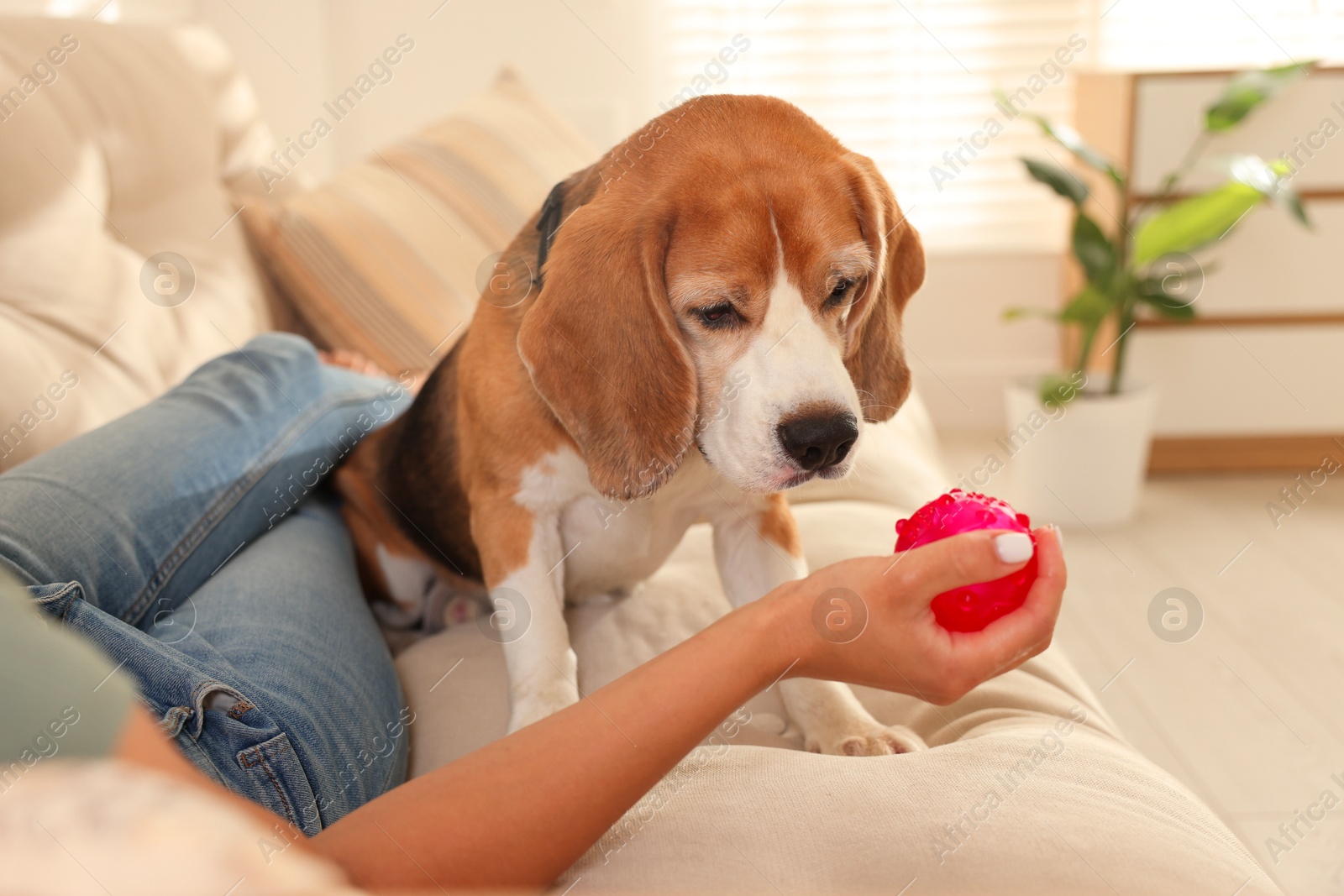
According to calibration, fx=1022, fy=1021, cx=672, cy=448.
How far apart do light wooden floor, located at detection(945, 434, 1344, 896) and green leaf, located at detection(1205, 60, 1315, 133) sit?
1.26 meters

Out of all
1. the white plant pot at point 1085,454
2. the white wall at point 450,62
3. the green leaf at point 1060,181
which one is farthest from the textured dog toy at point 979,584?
the white wall at point 450,62

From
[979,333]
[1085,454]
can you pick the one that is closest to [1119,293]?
[1085,454]

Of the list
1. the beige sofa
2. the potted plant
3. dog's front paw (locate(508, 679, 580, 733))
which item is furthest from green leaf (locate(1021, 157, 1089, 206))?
dog's front paw (locate(508, 679, 580, 733))

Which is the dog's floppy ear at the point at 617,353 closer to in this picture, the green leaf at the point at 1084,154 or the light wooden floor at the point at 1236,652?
the light wooden floor at the point at 1236,652

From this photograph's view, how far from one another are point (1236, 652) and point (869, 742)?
5.68 feet

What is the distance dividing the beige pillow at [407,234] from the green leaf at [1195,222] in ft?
6.06

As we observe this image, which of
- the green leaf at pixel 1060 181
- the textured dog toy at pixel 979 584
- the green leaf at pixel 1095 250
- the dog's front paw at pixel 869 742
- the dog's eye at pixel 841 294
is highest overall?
the dog's eye at pixel 841 294

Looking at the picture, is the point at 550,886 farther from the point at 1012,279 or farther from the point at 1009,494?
the point at 1012,279

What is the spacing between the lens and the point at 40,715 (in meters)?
0.55

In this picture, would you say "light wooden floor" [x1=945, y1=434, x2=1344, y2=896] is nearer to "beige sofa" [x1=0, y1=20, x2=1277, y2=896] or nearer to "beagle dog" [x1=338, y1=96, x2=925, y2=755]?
"beige sofa" [x1=0, y1=20, x2=1277, y2=896]

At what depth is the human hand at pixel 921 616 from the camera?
0.83 metres

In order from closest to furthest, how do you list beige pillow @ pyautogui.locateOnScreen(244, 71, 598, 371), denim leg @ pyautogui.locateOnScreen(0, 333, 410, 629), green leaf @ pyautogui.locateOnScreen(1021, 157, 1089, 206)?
denim leg @ pyautogui.locateOnScreen(0, 333, 410, 629) < beige pillow @ pyautogui.locateOnScreen(244, 71, 598, 371) < green leaf @ pyautogui.locateOnScreen(1021, 157, 1089, 206)

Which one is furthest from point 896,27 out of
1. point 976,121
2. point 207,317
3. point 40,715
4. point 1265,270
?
point 40,715

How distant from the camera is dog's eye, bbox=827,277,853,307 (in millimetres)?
1200
